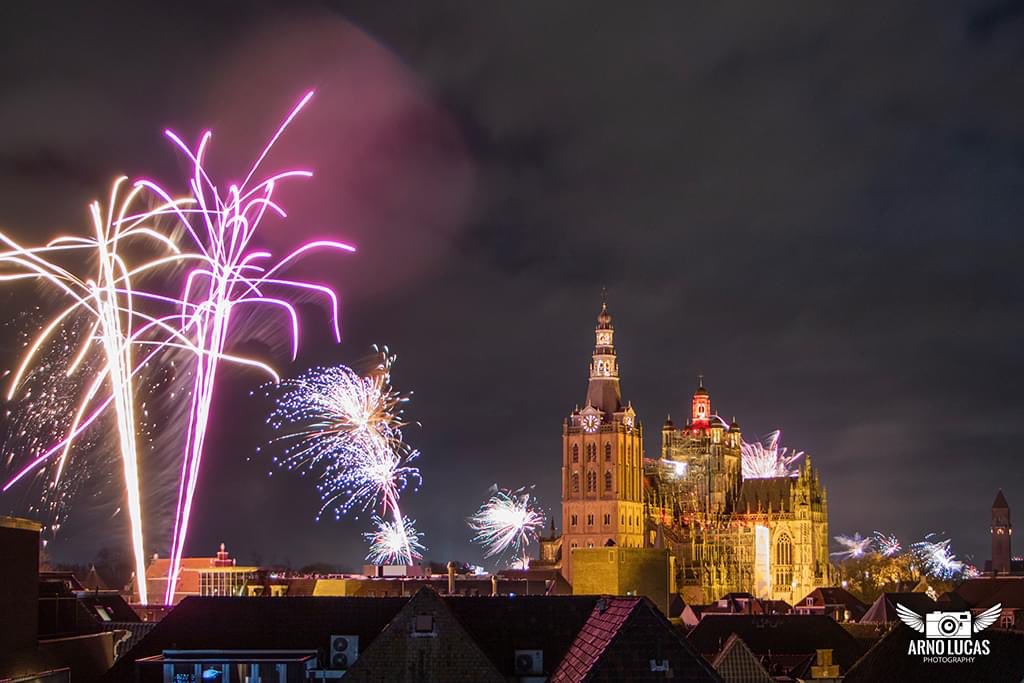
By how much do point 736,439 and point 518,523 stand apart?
170 feet

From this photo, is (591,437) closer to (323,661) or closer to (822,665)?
(822,665)

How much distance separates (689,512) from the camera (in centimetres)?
16525

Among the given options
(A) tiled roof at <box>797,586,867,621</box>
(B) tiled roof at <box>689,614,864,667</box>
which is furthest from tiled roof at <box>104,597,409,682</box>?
(A) tiled roof at <box>797,586,867,621</box>

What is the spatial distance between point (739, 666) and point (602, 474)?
10449 centimetres

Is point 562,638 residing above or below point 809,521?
below

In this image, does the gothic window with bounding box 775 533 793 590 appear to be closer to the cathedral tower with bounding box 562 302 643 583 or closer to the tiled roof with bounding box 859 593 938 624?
the cathedral tower with bounding box 562 302 643 583

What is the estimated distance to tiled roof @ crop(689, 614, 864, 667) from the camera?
6456 centimetres

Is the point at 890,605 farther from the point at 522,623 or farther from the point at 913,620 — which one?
the point at 522,623

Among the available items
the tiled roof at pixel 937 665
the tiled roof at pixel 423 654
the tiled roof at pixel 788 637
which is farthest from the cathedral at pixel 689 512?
the tiled roof at pixel 423 654

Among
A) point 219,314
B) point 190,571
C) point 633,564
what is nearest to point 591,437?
point 633,564

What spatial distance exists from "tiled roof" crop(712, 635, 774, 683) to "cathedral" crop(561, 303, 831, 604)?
95733mm

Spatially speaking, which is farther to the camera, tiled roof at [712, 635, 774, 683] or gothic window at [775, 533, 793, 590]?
gothic window at [775, 533, 793, 590]

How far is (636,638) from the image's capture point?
25.7 meters

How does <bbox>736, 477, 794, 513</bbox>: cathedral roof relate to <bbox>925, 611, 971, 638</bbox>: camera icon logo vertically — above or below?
above
